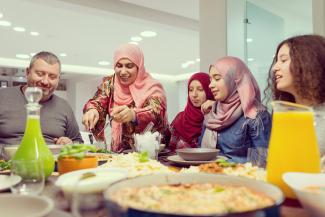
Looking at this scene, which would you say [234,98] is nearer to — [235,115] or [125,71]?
[235,115]

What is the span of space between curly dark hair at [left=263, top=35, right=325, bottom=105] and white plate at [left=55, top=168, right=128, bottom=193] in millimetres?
1173

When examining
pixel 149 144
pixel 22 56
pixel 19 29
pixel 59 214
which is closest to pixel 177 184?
pixel 59 214

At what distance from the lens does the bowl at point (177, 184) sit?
0.53 m

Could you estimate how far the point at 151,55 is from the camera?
29.5 feet

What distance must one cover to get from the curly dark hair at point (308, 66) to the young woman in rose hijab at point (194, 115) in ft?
3.34

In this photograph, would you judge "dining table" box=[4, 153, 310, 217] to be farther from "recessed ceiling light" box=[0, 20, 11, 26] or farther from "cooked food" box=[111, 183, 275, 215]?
"recessed ceiling light" box=[0, 20, 11, 26]

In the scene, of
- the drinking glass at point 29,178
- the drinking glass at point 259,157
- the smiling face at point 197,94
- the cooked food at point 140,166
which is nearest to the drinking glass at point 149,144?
the cooked food at point 140,166

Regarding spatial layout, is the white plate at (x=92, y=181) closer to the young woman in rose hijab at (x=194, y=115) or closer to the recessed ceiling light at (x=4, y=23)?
the young woman in rose hijab at (x=194, y=115)

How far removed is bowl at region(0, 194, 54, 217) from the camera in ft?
2.35

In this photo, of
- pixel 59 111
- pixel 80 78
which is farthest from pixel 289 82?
pixel 80 78

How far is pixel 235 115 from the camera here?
92.7 inches

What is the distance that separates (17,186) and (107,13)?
4563mm

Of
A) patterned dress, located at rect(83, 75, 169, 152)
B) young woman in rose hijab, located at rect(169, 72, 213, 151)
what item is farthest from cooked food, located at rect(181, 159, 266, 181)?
young woman in rose hijab, located at rect(169, 72, 213, 151)

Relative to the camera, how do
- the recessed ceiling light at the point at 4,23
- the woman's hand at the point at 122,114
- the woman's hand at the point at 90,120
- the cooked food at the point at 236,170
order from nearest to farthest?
the cooked food at the point at 236,170
the woman's hand at the point at 90,120
the woman's hand at the point at 122,114
the recessed ceiling light at the point at 4,23
